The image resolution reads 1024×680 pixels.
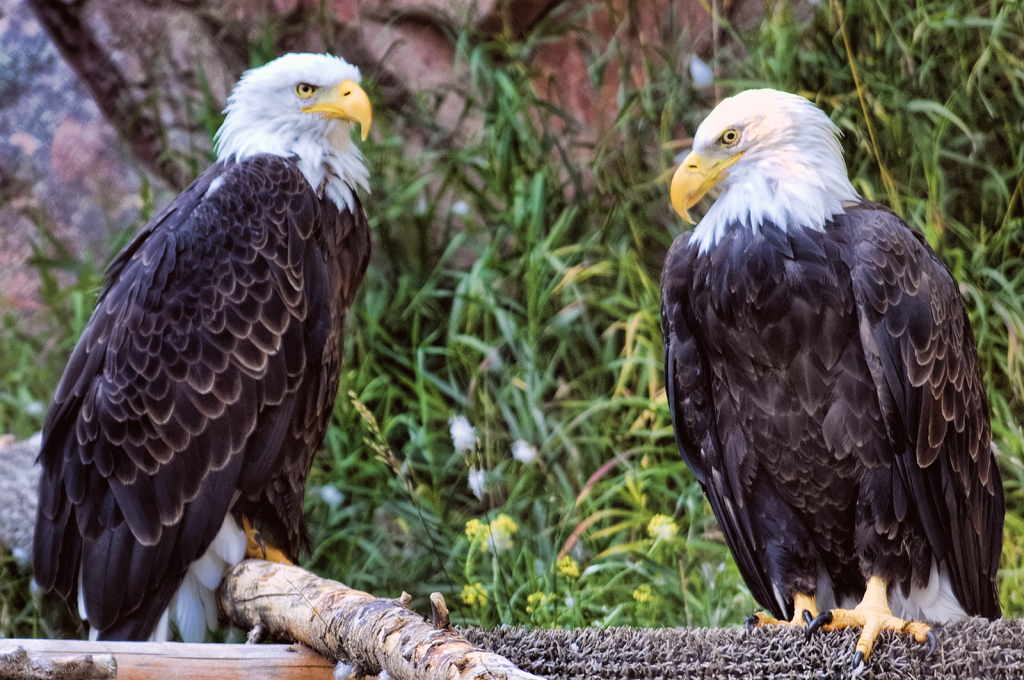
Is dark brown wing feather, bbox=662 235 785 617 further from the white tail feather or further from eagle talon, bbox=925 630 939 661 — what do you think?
the white tail feather

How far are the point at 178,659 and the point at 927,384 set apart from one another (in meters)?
1.69

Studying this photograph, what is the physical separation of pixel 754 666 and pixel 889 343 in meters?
0.78

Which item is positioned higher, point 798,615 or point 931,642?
point 931,642

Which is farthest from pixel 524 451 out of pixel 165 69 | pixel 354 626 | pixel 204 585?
pixel 165 69

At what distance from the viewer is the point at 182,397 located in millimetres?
2494

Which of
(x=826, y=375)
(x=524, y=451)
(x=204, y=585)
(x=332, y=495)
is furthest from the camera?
(x=332, y=495)

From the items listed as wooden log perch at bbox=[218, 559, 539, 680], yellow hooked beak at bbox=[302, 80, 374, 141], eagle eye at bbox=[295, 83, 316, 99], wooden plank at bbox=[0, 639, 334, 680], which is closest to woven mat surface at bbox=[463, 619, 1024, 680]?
wooden log perch at bbox=[218, 559, 539, 680]

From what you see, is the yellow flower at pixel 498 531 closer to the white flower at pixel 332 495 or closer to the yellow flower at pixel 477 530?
the yellow flower at pixel 477 530

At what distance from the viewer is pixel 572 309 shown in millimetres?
3947

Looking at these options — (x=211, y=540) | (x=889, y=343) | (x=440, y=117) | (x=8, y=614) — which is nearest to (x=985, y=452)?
(x=889, y=343)

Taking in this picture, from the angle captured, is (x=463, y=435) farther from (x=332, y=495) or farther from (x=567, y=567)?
(x=332, y=495)

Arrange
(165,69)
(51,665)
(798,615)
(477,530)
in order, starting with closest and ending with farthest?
1. (51,665)
2. (798,615)
3. (477,530)
4. (165,69)

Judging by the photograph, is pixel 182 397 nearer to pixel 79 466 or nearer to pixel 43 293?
pixel 79 466

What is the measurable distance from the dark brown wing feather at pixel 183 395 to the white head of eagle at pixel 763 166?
107cm
